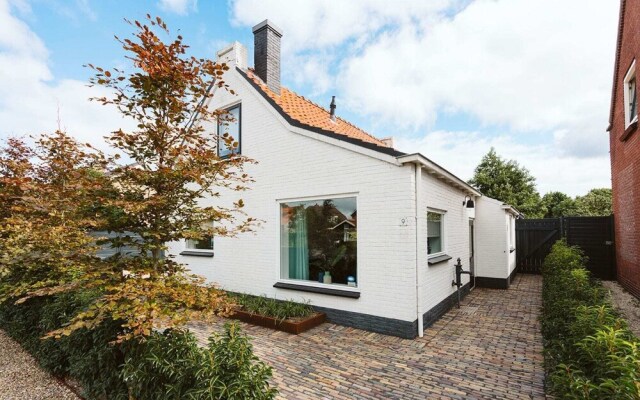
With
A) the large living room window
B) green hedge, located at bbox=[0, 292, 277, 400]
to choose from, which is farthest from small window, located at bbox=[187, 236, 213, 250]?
green hedge, located at bbox=[0, 292, 277, 400]

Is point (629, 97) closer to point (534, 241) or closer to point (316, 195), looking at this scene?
point (534, 241)

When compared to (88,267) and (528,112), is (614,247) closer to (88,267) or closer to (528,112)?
(528,112)

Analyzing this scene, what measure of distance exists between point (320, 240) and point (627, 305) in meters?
7.85

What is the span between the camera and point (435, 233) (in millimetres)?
7859

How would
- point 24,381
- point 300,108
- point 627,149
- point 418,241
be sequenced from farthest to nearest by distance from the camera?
1. point 300,108
2. point 627,149
3. point 418,241
4. point 24,381

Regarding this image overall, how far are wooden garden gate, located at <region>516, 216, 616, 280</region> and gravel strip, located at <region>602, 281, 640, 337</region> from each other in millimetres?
1528

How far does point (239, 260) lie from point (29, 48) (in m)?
7.23

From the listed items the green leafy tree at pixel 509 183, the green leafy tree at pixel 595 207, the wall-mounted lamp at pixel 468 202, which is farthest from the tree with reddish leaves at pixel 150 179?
the green leafy tree at pixel 595 207

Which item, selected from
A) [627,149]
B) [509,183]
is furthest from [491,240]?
[509,183]

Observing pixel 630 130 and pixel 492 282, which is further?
pixel 492 282

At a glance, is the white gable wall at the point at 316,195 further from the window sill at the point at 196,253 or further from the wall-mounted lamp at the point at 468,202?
the wall-mounted lamp at the point at 468,202

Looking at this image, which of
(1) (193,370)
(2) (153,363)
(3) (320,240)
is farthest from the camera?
(3) (320,240)

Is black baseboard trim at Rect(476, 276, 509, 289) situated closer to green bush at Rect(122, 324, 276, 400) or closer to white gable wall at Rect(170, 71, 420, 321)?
white gable wall at Rect(170, 71, 420, 321)

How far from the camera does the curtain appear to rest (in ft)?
24.2
